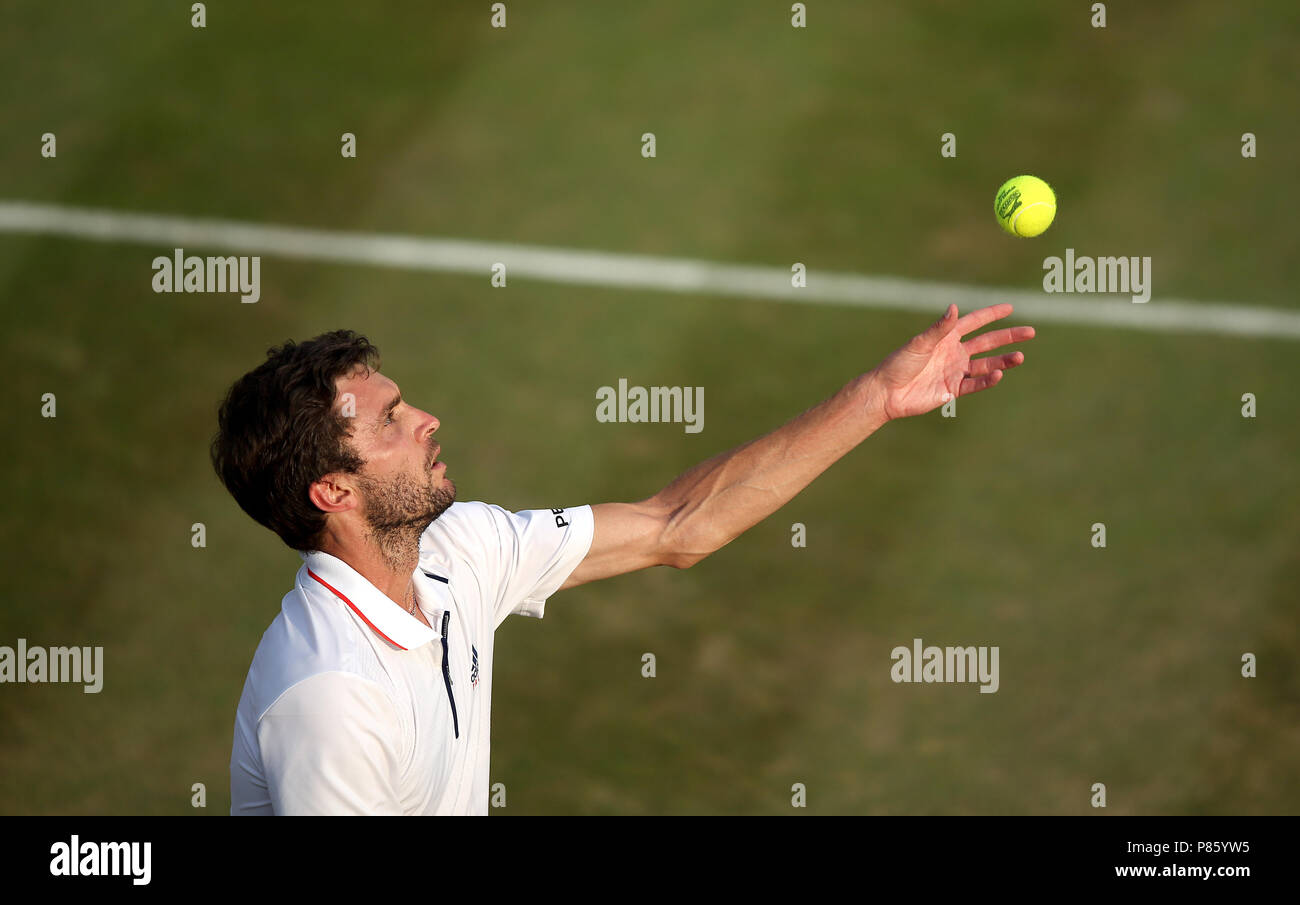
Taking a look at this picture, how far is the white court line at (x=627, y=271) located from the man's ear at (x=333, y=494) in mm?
4709

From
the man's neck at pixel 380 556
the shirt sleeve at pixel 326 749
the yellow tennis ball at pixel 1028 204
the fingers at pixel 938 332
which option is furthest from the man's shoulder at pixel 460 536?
the yellow tennis ball at pixel 1028 204

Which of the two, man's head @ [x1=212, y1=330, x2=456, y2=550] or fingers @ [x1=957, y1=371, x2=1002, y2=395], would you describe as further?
fingers @ [x1=957, y1=371, x2=1002, y2=395]

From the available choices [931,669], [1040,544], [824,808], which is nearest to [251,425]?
[824,808]

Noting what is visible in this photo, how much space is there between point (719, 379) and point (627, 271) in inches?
41.2

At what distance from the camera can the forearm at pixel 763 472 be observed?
521cm

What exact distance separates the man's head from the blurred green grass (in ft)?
8.82

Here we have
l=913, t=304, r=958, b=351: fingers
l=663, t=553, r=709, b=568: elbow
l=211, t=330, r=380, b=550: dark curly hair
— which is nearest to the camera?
l=211, t=330, r=380, b=550: dark curly hair

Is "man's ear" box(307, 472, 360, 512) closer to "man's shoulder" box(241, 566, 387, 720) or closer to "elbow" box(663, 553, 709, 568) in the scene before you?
"man's shoulder" box(241, 566, 387, 720)

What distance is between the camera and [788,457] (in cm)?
527

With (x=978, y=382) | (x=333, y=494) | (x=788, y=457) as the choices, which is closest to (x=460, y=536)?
(x=333, y=494)

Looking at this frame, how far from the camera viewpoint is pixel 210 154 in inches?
384

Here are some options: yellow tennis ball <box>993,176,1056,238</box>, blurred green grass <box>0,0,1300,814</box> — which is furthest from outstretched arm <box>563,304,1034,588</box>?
blurred green grass <box>0,0,1300,814</box>

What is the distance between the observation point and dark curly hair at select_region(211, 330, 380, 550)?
4.67 m

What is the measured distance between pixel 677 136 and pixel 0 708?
5283 mm
